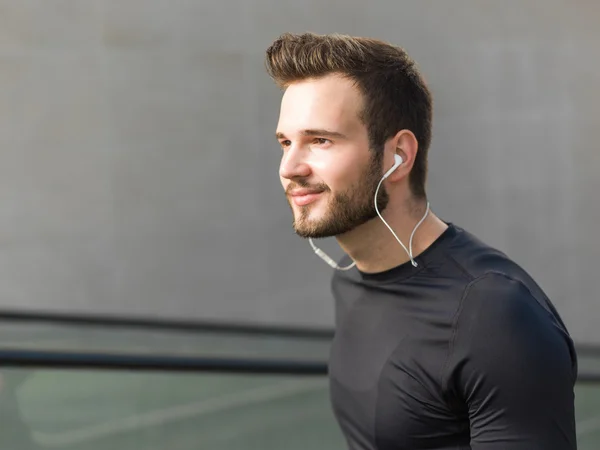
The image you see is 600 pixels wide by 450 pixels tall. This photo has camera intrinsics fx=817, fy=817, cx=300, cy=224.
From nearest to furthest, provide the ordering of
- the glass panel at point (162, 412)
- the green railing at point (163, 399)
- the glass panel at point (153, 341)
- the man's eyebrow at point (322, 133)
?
1. the man's eyebrow at point (322, 133)
2. the green railing at point (163, 399)
3. the glass panel at point (162, 412)
4. the glass panel at point (153, 341)

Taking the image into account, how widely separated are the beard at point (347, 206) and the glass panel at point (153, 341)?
253 centimetres

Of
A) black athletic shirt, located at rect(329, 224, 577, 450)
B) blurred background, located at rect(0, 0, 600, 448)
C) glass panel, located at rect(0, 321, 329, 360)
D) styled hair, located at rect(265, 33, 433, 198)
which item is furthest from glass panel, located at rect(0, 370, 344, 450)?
blurred background, located at rect(0, 0, 600, 448)

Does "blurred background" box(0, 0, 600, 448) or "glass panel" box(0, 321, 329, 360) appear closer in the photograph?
"glass panel" box(0, 321, 329, 360)

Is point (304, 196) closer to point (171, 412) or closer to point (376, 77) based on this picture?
point (376, 77)

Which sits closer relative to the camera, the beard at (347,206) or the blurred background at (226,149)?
the beard at (347,206)

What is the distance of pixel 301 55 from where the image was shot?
5.11 feet

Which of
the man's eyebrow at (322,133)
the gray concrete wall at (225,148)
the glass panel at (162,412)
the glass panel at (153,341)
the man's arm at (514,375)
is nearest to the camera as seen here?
the man's arm at (514,375)

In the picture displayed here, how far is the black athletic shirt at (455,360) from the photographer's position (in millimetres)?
1286

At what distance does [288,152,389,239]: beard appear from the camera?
1512 mm

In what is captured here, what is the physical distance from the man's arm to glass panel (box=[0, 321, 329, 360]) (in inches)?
108

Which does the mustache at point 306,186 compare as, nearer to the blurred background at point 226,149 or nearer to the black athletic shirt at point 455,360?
the black athletic shirt at point 455,360

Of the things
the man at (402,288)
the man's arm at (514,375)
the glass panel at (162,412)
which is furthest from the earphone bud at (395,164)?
the glass panel at (162,412)

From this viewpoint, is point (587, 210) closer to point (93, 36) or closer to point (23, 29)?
point (93, 36)

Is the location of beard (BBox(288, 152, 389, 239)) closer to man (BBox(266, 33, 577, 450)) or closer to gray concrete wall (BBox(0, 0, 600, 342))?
man (BBox(266, 33, 577, 450))
